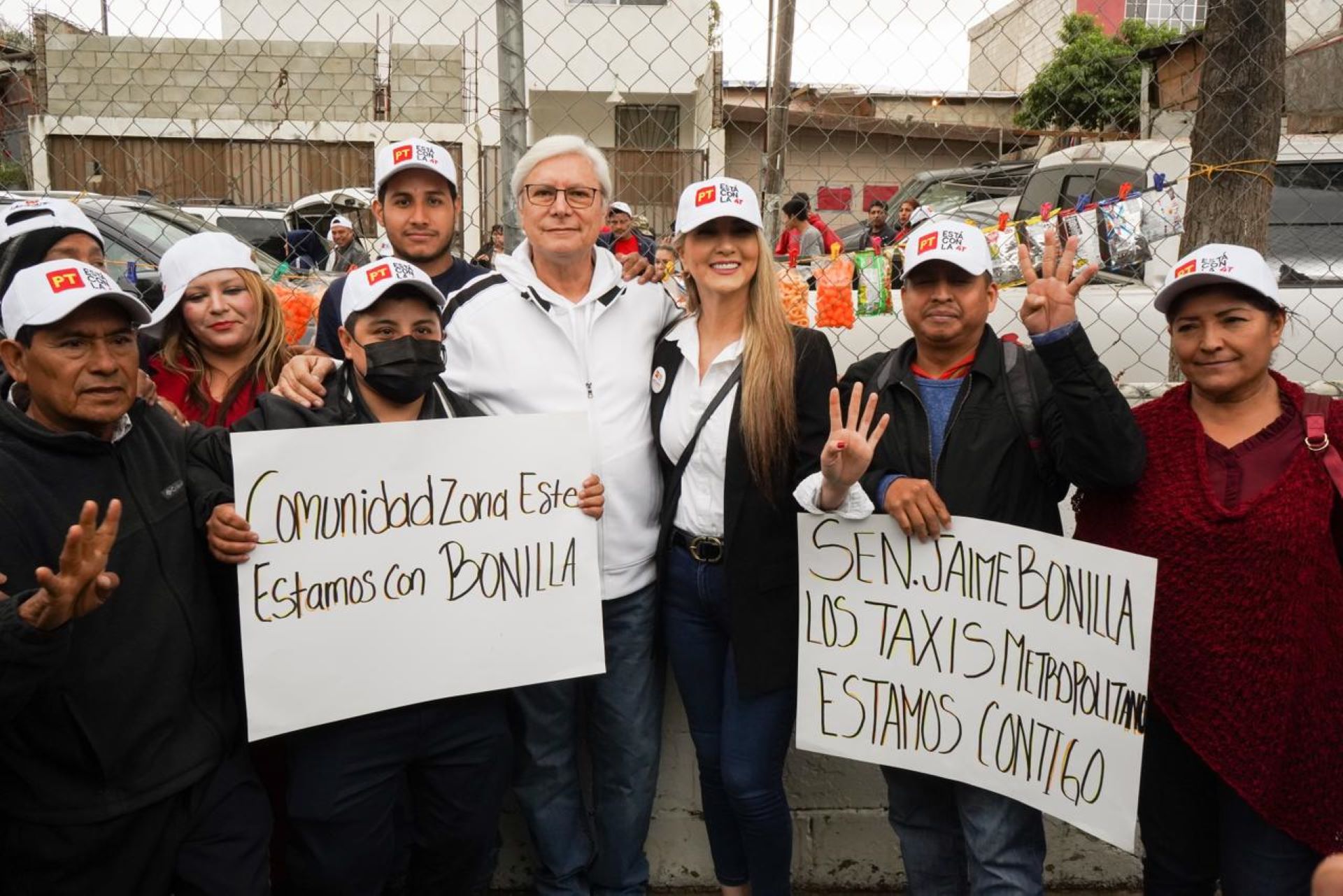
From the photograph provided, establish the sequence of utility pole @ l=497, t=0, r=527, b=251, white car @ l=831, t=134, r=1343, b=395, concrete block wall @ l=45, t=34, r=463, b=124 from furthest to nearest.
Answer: concrete block wall @ l=45, t=34, r=463, b=124
white car @ l=831, t=134, r=1343, b=395
utility pole @ l=497, t=0, r=527, b=251

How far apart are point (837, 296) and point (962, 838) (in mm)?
2875

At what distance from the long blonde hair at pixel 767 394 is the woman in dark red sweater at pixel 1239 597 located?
0.78 metres

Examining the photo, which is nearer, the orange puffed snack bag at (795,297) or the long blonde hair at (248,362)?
the long blonde hair at (248,362)

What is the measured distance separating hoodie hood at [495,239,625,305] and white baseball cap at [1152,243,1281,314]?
1346mm

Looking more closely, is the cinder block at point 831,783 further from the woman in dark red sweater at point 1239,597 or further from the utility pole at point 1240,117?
the utility pole at point 1240,117

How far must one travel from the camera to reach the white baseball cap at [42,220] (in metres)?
3.14

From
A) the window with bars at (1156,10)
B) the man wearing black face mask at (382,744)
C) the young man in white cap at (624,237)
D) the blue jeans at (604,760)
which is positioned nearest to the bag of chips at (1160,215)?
the young man in white cap at (624,237)

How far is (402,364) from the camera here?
247cm

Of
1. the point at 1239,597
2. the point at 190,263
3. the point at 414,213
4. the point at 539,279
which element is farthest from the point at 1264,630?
the point at 190,263

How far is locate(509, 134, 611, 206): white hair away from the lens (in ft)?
9.32

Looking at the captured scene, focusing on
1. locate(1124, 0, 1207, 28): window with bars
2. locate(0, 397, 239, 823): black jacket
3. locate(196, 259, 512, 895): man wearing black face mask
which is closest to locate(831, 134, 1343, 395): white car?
locate(196, 259, 512, 895): man wearing black face mask

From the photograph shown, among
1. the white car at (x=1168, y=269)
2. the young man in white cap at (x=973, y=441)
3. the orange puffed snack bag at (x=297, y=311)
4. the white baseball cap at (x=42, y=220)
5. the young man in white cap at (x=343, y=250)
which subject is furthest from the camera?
the young man in white cap at (x=343, y=250)

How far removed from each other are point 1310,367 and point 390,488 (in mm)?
5569

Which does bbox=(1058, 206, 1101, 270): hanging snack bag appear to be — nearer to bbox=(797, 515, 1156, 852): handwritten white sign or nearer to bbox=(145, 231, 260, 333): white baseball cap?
bbox=(797, 515, 1156, 852): handwritten white sign
